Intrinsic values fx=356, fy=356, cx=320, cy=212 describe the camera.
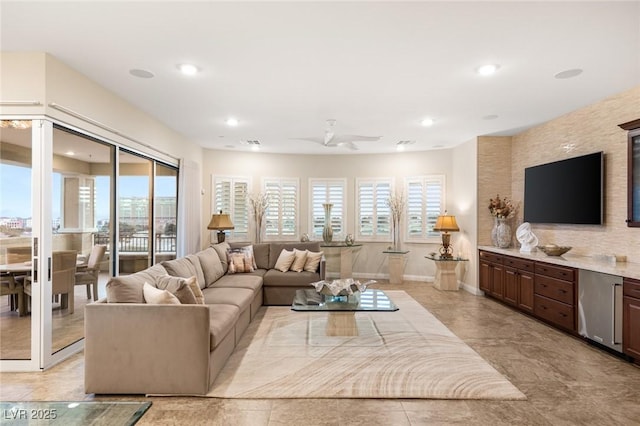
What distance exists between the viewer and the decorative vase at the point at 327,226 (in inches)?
315

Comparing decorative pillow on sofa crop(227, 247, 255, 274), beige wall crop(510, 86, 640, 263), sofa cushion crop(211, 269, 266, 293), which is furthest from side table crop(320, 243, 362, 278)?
beige wall crop(510, 86, 640, 263)

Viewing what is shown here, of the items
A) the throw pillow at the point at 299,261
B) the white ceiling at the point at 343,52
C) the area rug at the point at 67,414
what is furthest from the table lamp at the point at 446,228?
the area rug at the point at 67,414

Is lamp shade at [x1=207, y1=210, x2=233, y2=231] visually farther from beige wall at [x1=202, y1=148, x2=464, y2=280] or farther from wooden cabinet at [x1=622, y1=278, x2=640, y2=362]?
wooden cabinet at [x1=622, y1=278, x2=640, y2=362]

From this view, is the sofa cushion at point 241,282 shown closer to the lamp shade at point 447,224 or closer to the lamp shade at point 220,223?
the lamp shade at point 220,223

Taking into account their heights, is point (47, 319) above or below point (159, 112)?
below

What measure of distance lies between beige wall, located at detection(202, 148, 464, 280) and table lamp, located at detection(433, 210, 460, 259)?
69cm

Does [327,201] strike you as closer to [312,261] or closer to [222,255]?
[312,261]

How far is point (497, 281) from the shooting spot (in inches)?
233

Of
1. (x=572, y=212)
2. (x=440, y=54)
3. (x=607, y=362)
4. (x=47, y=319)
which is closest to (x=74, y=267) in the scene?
(x=47, y=319)

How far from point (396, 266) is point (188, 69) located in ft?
18.9

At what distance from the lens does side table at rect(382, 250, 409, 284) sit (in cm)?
771

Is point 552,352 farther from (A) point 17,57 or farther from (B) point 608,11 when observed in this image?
(A) point 17,57

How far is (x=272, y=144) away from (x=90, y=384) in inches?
212

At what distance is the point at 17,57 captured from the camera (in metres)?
3.30
